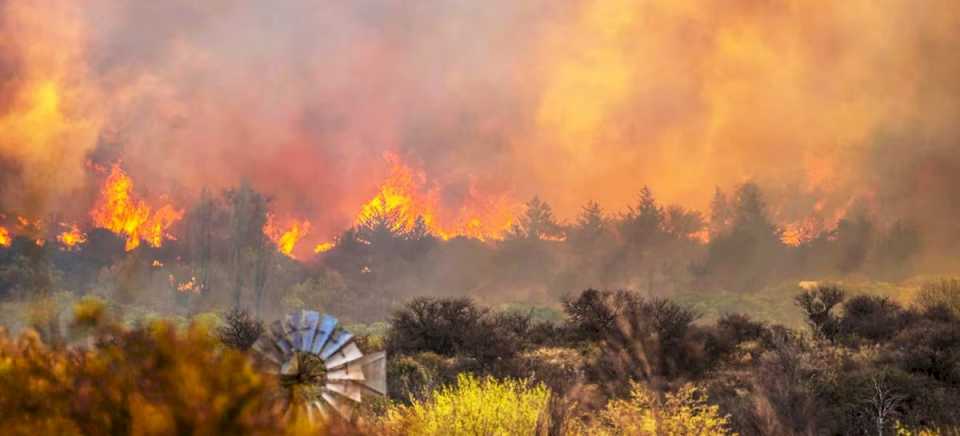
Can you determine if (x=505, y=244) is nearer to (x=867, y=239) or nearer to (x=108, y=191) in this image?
(x=867, y=239)

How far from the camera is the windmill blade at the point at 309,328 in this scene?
9.75 m

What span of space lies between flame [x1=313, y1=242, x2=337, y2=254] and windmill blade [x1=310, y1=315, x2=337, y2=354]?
79173mm

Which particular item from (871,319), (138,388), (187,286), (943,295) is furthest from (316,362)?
(187,286)

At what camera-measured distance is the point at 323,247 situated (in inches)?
3548

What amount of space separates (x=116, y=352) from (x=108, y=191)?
290 feet

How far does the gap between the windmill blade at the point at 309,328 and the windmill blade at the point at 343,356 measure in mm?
381

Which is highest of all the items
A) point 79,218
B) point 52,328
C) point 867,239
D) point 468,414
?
point 79,218

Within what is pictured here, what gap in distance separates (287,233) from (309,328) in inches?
3339

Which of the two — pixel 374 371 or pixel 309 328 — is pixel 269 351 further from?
pixel 374 371

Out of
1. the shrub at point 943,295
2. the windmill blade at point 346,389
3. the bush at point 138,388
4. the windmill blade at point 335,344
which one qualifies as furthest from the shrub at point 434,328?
the shrub at point 943,295

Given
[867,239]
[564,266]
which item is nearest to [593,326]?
[564,266]

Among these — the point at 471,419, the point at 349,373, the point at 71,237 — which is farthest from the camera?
the point at 71,237

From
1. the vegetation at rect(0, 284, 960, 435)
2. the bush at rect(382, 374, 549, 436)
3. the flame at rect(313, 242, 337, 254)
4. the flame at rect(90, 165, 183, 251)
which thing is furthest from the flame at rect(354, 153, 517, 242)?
the bush at rect(382, 374, 549, 436)

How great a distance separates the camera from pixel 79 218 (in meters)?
78.9
